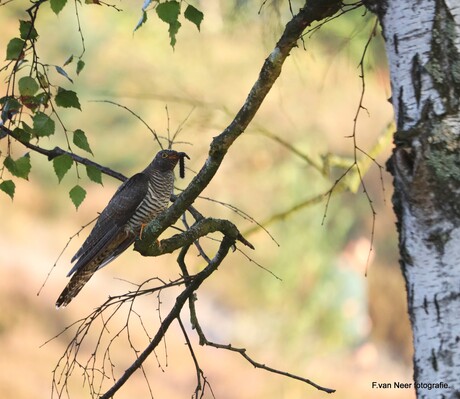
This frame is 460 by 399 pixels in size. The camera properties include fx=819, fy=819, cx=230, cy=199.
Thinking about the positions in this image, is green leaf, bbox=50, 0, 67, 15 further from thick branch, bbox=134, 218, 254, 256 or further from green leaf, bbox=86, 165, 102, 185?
thick branch, bbox=134, 218, 254, 256

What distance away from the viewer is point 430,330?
80 cm

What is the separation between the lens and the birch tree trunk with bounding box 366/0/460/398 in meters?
0.79

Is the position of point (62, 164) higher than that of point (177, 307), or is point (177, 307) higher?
point (62, 164)

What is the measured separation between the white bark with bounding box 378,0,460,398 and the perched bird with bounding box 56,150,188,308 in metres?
1.01

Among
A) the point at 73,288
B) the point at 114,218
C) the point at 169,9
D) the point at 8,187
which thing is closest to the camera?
the point at 169,9

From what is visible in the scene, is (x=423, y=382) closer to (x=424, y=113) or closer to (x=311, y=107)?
(x=424, y=113)

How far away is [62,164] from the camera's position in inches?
47.9

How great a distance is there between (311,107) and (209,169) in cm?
245

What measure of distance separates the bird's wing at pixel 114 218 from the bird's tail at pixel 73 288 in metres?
0.03

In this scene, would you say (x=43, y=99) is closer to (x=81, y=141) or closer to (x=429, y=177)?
(x=81, y=141)

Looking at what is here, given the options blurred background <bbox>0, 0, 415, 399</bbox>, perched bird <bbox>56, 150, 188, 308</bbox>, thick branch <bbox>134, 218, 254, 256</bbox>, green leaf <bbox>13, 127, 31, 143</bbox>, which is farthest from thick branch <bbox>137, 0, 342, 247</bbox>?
perched bird <bbox>56, 150, 188, 308</bbox>

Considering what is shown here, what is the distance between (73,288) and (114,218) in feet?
0.67

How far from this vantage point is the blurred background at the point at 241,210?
9.91 feet

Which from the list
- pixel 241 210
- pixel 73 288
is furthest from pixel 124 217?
pixel 241 210
